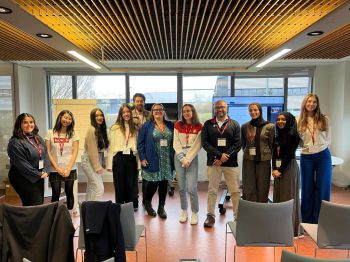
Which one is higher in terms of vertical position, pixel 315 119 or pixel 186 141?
pixel 315 119

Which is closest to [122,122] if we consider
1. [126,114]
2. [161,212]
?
[126,114]

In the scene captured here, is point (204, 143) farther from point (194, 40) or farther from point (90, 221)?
point (90, 221)

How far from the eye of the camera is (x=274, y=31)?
3.73 metres

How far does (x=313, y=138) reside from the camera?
364cm

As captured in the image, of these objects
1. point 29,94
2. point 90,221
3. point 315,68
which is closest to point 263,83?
point 315,68

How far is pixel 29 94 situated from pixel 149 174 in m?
3.61

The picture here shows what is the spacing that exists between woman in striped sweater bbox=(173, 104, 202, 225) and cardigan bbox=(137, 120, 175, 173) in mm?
202

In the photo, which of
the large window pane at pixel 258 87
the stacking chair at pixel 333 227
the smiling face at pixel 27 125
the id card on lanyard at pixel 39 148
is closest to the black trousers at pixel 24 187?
the id card on lanyard at pixel 39 148

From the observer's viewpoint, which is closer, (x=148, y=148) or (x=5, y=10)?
(x=5, y=10)

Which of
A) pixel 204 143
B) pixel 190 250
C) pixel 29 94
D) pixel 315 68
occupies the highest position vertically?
pixel 315 68

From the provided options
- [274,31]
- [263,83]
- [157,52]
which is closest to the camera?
[274,31]

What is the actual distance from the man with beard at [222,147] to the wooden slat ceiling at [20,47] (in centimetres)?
247

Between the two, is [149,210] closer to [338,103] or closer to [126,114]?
[126,114]

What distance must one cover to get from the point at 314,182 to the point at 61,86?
5.33m
